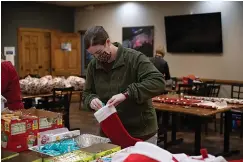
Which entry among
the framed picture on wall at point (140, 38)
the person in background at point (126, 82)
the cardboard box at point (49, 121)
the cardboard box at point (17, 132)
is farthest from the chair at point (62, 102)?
the framed picture on wall at point (140, 38)

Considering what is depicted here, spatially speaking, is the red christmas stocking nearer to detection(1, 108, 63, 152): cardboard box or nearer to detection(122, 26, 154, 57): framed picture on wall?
detection(1, 108, 63, 152): cardboard box

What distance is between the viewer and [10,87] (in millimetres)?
2398

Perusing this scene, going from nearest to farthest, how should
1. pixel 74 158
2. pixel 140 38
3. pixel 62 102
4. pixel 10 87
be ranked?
1. pixel 74 158
2. pixel 10 87
3. pixel 62 102
4. pixel 140 38

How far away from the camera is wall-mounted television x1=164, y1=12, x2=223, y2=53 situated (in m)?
7.39

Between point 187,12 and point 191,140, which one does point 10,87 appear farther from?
point 187,12

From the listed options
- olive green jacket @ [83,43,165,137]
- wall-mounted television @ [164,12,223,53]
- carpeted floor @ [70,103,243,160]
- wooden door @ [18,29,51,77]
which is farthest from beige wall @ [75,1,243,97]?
olive green jacket @ [83,43,165,137]

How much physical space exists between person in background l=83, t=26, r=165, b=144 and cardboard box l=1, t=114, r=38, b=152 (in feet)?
1.32

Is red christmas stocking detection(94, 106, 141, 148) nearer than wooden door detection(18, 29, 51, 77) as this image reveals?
Yes

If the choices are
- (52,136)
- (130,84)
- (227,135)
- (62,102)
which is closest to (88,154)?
(52,136)

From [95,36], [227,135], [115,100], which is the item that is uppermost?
[95,36]

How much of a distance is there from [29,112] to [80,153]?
0.57 m

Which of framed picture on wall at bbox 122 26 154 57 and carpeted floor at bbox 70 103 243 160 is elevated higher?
framed picture on wall at bbox 122 26 154 57

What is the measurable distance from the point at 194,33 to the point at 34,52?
4.52m

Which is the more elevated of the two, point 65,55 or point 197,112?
point 65,55
